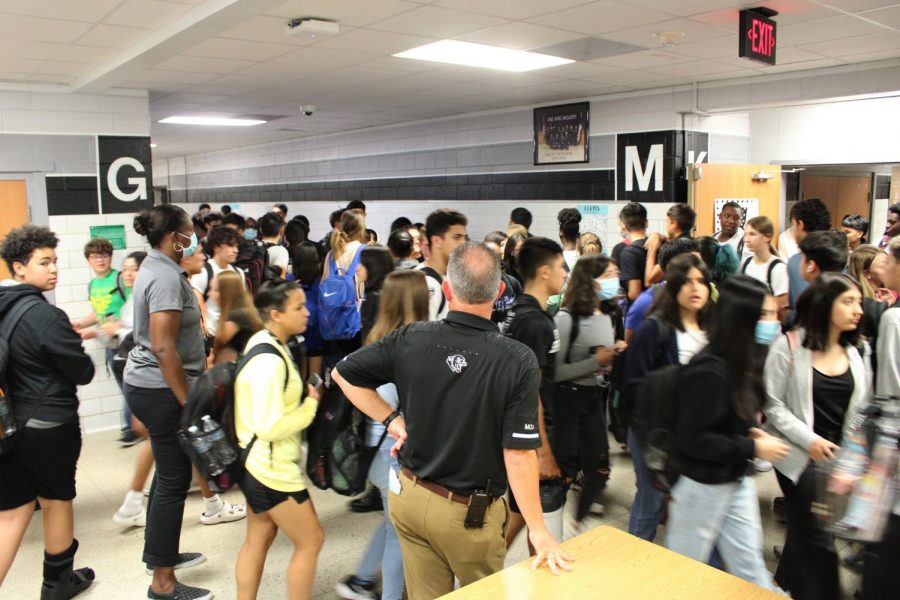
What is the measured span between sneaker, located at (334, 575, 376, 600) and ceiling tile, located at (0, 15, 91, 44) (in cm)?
330

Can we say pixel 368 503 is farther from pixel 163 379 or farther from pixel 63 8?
pixel 63 8

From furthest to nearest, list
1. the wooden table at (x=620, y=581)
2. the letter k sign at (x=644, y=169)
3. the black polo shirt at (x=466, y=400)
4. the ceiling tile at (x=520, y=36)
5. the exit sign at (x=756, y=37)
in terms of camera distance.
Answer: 1. the letter k sign at (x=644, y=169)
2. the ceiling tile at (x=520, y=36)
3. the exit sign at (x=756, y=37)
4. the black polo shirt at (x=466, y=400)
5. the wooden table at (x=620, y=581)

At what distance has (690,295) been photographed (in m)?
2.88

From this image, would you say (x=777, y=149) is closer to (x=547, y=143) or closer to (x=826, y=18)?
(x=547, y=143)

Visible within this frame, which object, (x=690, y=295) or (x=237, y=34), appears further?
(x=237, y=34)

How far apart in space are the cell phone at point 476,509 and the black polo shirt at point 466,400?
3 cm

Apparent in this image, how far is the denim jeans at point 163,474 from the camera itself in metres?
2.91

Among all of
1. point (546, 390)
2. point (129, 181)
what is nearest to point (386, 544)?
point (546, 390)

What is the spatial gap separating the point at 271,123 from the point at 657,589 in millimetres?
9056

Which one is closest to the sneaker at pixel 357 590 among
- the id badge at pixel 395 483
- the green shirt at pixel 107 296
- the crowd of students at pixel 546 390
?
the crowd of students at pixel 546 390

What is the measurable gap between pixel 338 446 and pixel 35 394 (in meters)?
1.26

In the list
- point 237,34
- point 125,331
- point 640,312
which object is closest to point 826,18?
point 640,312

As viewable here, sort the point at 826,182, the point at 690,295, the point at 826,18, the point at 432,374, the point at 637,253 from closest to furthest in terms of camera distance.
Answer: the point at 432,374, the point at 690,295, the point at 826,18, the point at 637,253, the point at 826,182

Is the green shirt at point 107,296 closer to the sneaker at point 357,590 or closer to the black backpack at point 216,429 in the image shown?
the black backpack at point 216,429
